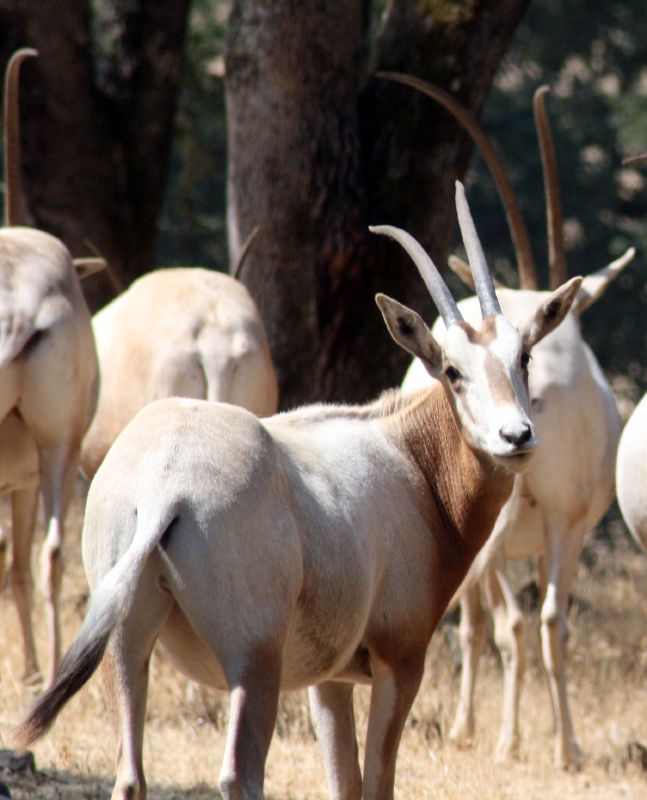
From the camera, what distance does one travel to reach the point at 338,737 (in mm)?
4445

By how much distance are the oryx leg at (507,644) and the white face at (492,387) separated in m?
2.46

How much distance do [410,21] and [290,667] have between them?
17.2 ft

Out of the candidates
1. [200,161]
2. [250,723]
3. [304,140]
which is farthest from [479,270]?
[200,161]

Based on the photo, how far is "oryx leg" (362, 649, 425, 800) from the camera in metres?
4.12

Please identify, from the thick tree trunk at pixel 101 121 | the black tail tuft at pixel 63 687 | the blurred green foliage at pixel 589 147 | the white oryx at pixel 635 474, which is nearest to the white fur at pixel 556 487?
the white oryx at pixel 635 474

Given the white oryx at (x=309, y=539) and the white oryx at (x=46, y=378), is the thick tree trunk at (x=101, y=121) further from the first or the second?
the white oryx at (x=309, y=539)

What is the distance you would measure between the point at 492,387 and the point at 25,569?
11.1 feet

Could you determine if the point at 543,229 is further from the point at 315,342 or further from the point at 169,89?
the point at 315,342

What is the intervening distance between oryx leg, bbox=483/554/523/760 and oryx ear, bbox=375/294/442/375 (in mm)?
2546

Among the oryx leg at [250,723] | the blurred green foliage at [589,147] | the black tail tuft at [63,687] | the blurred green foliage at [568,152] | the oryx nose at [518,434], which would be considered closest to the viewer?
the black tail tuft at [63,687]

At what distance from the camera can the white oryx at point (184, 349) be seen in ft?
21.2

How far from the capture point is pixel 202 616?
3418mm

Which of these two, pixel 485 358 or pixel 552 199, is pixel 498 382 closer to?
pixel 485 358

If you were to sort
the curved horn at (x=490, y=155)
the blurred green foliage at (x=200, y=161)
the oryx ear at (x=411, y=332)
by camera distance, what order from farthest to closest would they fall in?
1. the blurred green foliage at (x=200, y=161)
2. the curved horn at (x=490, y=155)
3. the oryx ear at (x=411, y=332)
